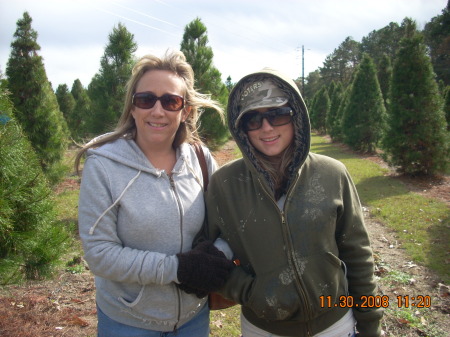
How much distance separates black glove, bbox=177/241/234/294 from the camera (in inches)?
70.4

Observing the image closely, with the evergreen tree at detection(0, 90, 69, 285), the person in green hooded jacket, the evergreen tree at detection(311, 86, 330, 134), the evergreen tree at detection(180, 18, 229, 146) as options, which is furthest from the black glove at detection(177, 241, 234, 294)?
the evergreen tree at detection(311, 86, 330, 134)

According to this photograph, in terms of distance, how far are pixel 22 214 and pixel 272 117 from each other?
102 inches

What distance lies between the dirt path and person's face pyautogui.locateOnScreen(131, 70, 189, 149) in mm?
2261

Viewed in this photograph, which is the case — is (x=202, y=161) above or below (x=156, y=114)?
below

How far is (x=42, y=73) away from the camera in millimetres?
10094

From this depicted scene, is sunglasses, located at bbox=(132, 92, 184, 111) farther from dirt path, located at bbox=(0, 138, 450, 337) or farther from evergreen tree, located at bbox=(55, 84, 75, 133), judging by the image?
evergreen tree, located at bbox=(55, 84, 75, 133)

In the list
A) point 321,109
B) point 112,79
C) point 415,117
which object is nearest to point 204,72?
point 112,79

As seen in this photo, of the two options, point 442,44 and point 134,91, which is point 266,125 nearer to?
point 134,91

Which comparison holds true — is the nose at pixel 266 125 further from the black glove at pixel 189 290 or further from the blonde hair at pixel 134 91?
the black glove at pixel 189 290

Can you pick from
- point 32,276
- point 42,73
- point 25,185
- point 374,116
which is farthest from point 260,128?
point 374,116

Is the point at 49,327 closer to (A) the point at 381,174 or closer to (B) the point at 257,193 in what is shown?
(B) the point at 257,193

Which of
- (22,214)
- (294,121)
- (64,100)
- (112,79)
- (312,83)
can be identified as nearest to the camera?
(294,121)

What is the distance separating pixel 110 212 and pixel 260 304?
1003mm

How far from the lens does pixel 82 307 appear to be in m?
4.20
